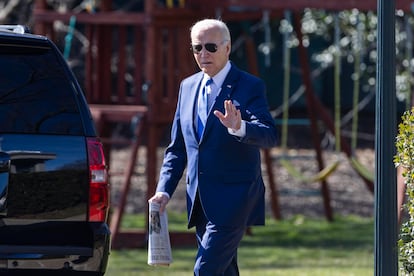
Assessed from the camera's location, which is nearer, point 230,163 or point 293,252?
point 230,163

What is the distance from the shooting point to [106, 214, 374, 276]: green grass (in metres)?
11.6

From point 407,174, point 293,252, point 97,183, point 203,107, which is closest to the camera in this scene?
point 407,174

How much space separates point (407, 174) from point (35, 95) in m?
2.13

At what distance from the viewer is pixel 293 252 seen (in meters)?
13.3

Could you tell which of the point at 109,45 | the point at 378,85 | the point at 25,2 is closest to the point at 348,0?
the point at 109,45

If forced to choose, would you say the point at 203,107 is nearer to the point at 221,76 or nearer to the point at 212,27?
the point at 221,76

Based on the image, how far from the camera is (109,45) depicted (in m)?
14.6

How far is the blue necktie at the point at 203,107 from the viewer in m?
7.13

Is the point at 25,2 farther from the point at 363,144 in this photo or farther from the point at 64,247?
the point at 64,247

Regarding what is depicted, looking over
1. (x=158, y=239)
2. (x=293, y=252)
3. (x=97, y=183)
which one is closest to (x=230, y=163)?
(x=158, y=239)

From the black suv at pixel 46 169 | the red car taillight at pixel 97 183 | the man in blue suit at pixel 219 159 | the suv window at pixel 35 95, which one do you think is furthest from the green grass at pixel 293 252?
the suv window at pixel 35 95

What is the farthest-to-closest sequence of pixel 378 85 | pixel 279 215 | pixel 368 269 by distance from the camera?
pixel 279 215 → pixel 368 269 → pixel 378 85

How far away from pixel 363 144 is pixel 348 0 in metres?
9.78

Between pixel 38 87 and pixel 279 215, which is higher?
pixel 38 87
